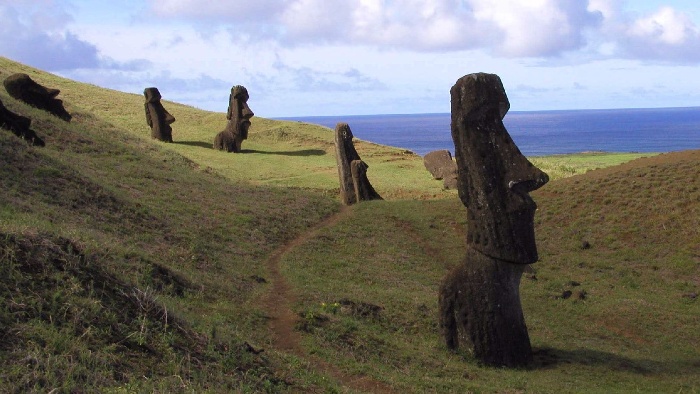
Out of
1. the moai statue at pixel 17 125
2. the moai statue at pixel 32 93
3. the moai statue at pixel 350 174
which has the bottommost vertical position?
the moai statue at pixel 350 174

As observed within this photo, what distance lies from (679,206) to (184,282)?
1633cm

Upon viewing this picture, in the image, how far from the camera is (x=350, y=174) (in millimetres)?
28734

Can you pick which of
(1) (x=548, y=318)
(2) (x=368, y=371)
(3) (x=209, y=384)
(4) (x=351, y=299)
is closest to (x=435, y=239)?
(1) (x=548, y=318)

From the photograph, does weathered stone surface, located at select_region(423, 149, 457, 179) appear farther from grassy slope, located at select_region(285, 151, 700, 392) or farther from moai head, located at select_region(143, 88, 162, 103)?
moai head, located at select_region(143, 88, 162, 103)

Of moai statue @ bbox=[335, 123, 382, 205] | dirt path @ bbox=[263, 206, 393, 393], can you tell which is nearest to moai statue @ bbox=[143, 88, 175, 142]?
moai statue @ bbox=[335, 123, 382, 205]

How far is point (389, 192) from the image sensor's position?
3111 cm

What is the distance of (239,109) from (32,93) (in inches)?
455

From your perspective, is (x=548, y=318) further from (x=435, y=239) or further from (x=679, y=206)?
(x=679, y=206)

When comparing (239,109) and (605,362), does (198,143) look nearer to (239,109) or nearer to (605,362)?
(239,109)

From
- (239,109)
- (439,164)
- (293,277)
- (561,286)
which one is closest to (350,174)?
(439,164)

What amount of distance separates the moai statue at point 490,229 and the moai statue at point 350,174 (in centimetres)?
1416

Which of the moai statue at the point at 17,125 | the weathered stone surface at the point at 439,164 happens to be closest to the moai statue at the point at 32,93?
the moai statue at the point at 17,125

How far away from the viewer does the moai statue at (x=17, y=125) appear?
2239 centimetres

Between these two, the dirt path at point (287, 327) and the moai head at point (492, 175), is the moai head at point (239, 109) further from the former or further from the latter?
the moai head at point (492, 175)
